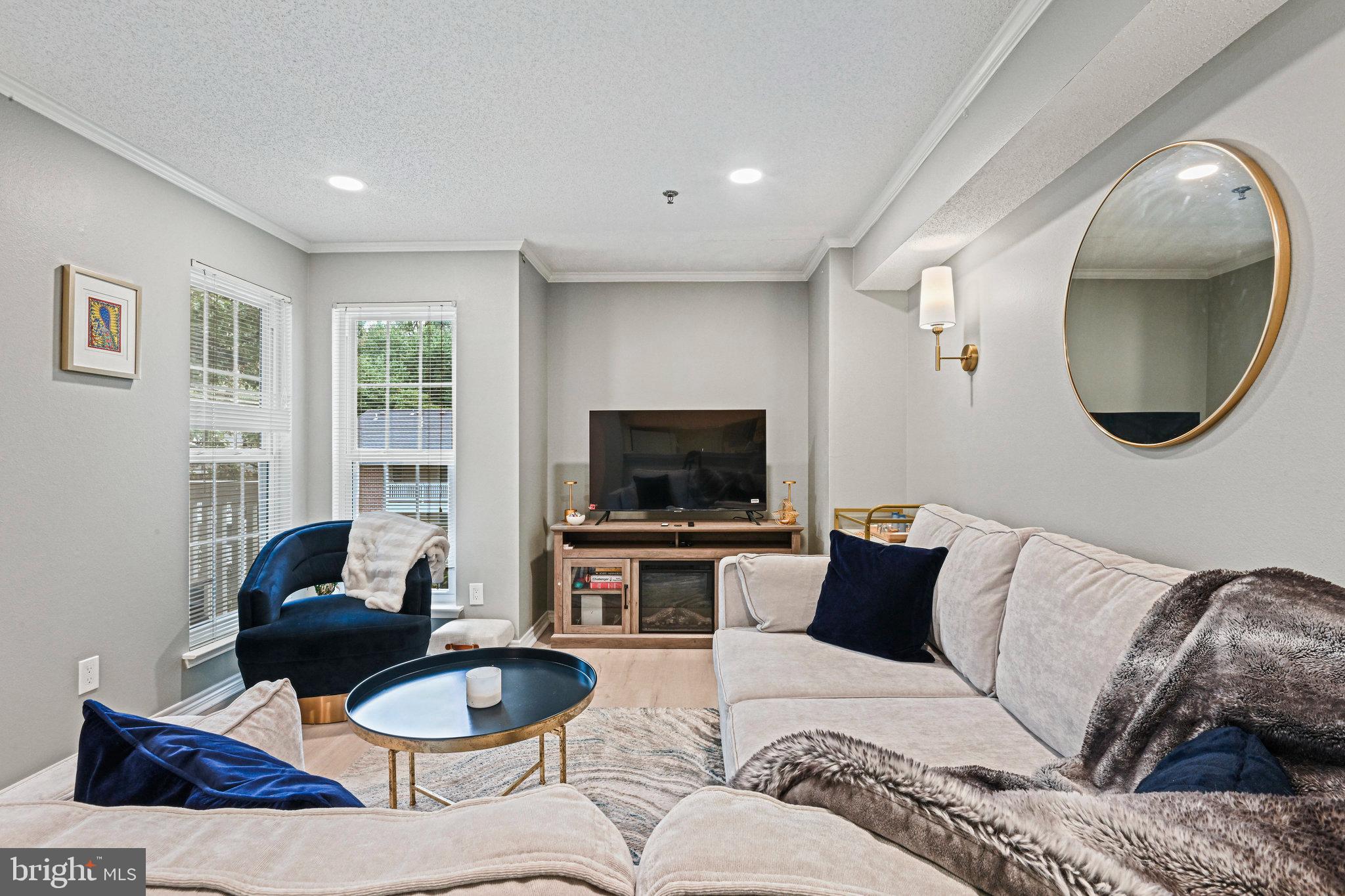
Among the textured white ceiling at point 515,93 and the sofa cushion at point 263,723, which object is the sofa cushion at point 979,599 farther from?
the sofa cushion at point 263,723

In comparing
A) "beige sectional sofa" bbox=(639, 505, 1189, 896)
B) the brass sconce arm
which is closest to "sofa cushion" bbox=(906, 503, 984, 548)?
"beige sectional sofa" bbox=(639, 505, 1189, 896)

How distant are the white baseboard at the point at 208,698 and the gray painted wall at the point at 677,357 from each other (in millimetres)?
2096

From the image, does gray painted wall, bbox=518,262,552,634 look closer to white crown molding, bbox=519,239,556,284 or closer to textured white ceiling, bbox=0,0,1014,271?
white crown molding, bbox=519,239,556,284

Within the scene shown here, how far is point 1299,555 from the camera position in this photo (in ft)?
4.57

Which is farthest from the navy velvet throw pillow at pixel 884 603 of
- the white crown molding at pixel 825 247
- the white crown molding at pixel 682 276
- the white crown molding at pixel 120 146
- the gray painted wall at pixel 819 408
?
the white crown molding at pixel 120 146

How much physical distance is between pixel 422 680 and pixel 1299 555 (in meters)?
2.39

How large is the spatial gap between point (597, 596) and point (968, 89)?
3285 mm

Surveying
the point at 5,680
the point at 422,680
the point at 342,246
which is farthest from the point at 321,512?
the point at 422,680

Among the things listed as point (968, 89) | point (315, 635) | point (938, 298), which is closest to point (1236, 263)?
point (968, 89)

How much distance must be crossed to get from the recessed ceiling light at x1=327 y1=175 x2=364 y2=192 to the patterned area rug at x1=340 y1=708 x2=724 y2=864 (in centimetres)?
249

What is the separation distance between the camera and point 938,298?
3.00 m

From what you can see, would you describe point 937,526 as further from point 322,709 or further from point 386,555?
point 322,709

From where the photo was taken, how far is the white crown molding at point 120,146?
226 cm

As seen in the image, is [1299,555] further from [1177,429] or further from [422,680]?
[422,680]
